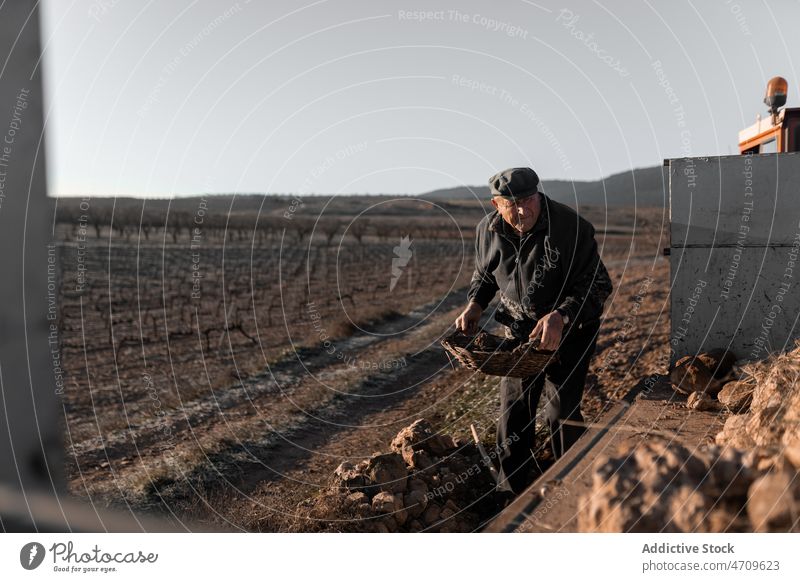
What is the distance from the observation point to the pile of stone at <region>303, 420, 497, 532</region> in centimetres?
433

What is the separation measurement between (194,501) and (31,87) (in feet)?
11.1

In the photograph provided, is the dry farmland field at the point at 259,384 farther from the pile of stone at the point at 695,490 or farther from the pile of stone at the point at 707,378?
the pile of stone at the point at 695,490

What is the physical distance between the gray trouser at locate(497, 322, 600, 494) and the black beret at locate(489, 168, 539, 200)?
0.97 meters

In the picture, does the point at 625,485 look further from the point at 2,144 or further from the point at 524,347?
the point at 2,144

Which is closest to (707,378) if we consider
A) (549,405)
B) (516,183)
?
(549,405)

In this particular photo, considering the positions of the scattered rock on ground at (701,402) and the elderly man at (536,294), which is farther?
the scattered rock on ground at (701,402)

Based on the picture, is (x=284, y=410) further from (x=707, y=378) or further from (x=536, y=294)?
(x=707, y=378)

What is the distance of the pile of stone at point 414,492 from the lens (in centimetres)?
433

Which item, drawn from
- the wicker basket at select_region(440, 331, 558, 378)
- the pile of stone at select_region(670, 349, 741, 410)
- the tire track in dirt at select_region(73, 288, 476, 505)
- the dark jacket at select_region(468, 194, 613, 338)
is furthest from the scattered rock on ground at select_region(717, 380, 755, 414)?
the tire track in dirt at select_region(73, 288, 476, 505)

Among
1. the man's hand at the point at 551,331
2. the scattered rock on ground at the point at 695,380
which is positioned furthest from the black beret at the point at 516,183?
the scattered rock on ground at the point at 695,380

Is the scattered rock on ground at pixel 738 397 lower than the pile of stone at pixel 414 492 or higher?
higher

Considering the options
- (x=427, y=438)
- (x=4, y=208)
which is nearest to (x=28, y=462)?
(x=4, y=208)

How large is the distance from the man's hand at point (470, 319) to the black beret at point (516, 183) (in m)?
0.92

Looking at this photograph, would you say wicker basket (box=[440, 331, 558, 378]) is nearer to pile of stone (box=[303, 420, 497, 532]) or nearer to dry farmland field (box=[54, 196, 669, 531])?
pile of stone (box=[303, 420, 497, 532])
